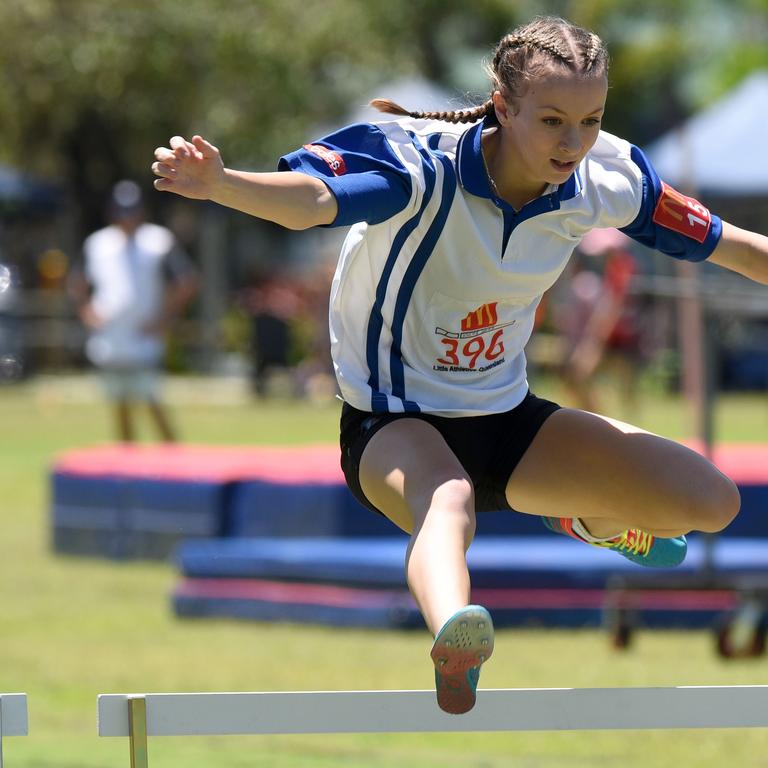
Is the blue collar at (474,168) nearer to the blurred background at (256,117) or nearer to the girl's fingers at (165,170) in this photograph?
the girl's fingers at (165,170)

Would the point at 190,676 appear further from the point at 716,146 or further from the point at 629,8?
the point at 629,8

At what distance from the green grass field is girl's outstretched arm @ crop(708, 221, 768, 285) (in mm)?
2468

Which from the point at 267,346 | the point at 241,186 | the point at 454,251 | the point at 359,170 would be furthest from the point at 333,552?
the point at 267,346

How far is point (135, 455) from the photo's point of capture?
10.5 meters

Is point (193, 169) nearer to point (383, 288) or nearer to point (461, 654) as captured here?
point (383, 288)

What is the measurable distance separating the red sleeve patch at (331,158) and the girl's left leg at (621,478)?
95cm

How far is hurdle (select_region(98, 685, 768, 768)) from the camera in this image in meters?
3.58

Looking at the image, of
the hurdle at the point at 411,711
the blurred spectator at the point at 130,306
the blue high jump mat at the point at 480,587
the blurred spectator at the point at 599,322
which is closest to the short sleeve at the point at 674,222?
the hurdle at the point at 411,711

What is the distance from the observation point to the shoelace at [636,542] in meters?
4.59

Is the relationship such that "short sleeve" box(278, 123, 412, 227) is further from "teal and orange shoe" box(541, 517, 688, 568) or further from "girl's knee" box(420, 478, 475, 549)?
"teal and orange shoe" box(541, 517, 688, 568)

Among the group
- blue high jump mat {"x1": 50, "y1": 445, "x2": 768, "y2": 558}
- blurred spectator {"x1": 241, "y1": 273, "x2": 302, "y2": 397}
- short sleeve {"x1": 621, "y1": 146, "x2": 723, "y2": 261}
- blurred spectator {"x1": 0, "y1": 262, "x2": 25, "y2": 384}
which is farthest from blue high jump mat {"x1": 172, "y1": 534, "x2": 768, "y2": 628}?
blurred spectator {"x1": 0, "y1": 262, "x2": 25, "y2": 384}

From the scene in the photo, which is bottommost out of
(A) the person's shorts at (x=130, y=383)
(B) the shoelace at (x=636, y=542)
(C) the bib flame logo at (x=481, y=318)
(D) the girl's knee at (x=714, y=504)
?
(B) the shoelace at (x=636, y=542)

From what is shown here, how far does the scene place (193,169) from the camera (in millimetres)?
3373

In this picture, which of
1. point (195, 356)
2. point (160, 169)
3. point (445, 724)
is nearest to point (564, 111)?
point (160, 169)
